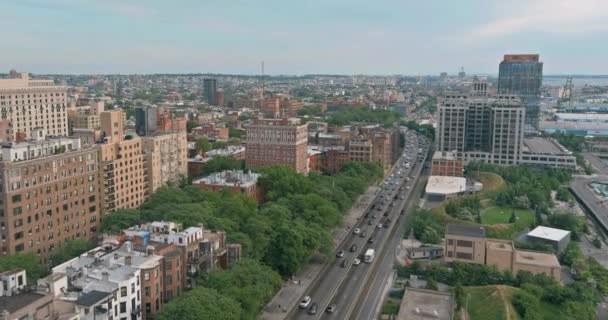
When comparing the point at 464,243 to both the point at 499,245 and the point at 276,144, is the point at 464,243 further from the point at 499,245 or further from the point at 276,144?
the point at 276,144

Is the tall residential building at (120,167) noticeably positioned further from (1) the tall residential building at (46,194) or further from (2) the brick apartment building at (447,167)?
(2) the brick apartment building at (447,167)

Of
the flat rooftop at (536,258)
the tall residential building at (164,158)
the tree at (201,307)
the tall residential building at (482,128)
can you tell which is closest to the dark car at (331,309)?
the tree at (201,307)

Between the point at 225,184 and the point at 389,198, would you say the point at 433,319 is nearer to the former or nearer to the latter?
the point at 225,184

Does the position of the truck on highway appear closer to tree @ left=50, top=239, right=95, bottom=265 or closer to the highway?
the highway

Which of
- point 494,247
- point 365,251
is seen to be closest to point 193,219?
point 365,251

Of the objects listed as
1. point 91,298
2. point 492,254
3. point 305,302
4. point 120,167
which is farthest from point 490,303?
point 120,167

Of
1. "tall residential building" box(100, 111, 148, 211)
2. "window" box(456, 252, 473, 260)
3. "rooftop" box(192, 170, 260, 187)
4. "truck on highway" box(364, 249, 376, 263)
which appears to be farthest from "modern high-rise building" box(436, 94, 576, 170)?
"tall residential building" box(100, 111, 148, 211)
